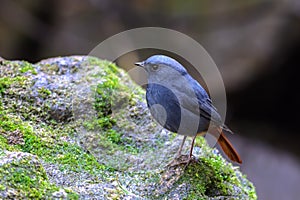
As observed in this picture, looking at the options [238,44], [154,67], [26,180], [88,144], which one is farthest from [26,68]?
[238,44]

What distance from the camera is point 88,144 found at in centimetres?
343

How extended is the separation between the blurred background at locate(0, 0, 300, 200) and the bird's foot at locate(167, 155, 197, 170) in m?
4.62

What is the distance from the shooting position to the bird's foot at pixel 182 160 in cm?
321

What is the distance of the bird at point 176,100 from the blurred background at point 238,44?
468 centimetres

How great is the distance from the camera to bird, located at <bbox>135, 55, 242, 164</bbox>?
3188 millimetres

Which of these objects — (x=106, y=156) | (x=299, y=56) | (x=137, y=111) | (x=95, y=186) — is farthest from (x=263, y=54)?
(x=95, y=186)

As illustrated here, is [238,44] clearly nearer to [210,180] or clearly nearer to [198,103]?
[198,103]

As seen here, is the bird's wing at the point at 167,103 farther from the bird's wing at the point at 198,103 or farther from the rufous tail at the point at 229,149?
the rufous tail at the point at 229,149

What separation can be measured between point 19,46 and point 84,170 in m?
7.06

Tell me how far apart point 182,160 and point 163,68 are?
611 millimetres

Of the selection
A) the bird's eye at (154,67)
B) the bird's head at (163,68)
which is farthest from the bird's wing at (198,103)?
the bird's eye at (154,67)

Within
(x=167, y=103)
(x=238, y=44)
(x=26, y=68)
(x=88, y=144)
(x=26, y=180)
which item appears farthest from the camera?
(x=238, y=44)

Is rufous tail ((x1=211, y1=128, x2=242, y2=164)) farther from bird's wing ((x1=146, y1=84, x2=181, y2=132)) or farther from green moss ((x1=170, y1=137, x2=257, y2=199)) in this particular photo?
bird's wing ((x1=146, y1=84, x2=181, y2=132))

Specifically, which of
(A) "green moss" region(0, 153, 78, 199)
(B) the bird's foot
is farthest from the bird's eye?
(A) "green moss" region(0, 153, 78, 199)
